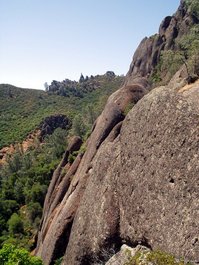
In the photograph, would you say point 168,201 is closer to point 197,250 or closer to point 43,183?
point 197,250

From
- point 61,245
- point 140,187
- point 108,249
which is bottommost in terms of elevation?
point 61,245

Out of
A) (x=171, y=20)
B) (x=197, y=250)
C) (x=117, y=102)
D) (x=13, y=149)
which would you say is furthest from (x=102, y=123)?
(x=13, y=149)

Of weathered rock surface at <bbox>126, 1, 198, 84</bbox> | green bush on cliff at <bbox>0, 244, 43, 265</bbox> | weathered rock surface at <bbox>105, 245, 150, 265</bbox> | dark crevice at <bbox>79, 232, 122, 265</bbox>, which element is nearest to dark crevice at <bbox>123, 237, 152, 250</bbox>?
weathered rock surface at <bbox>105, 245, 150, 265</bbox>

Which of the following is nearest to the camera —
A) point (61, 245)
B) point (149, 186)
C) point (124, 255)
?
point (149, 186)

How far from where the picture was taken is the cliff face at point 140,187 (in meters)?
22.8

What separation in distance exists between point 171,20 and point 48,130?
72.2 metres

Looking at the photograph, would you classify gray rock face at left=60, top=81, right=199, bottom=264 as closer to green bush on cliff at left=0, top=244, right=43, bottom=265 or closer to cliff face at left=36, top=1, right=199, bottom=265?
cliff face at left=36, top=1, right=199, bottom=265

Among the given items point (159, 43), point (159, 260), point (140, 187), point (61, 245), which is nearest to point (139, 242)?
point (140, 187)

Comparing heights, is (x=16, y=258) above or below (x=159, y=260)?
below

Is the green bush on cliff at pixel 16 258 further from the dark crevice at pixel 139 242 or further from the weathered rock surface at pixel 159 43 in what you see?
the weathered rock surface at pixel 159 43

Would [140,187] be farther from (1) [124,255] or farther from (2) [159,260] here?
(2) [159,260]

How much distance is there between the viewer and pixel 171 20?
131 metres

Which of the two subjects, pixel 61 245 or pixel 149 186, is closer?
pixel 149 186

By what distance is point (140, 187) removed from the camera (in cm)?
2692
